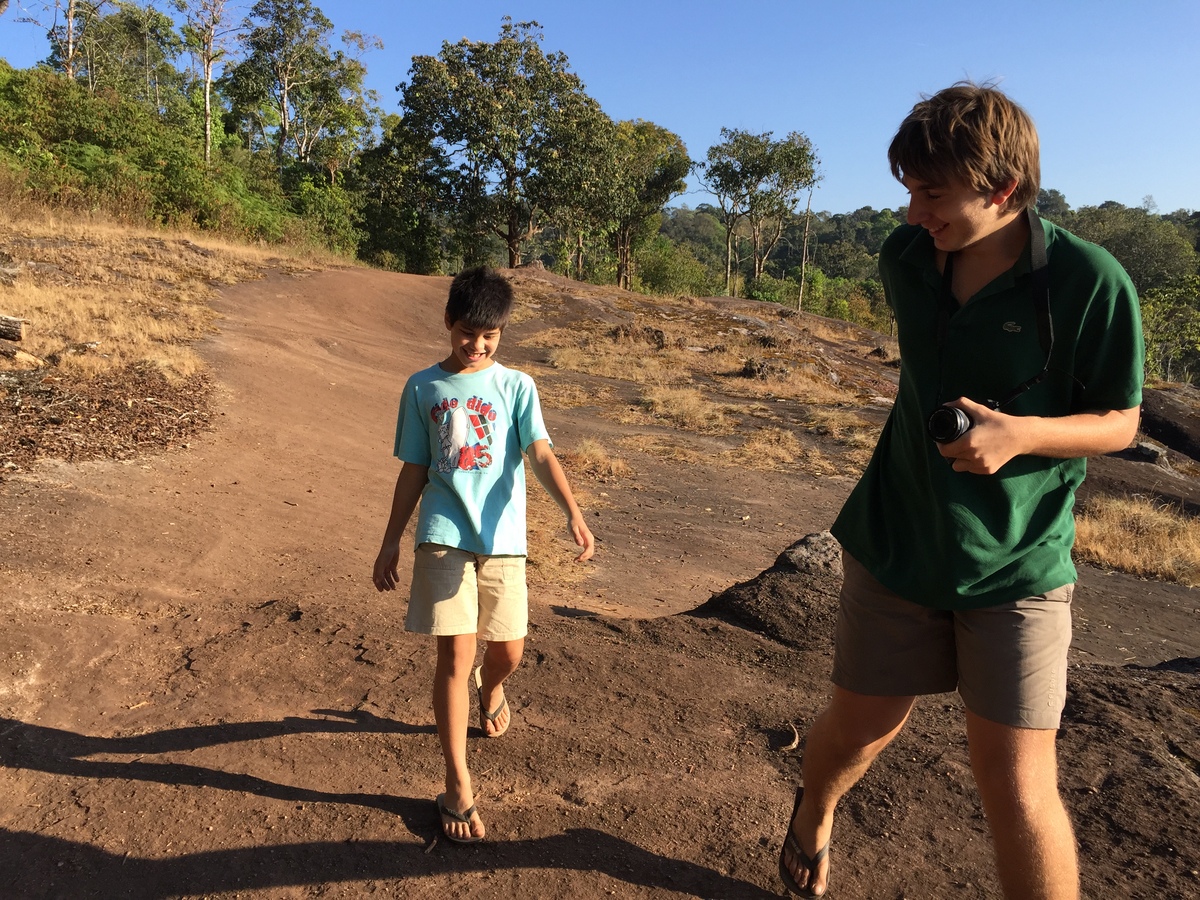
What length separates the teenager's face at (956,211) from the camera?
160 cm

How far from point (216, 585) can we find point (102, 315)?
24.5 feet

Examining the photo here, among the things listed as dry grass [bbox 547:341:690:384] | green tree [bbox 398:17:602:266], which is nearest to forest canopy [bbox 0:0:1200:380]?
green tree [bbox 398:17:602:266]

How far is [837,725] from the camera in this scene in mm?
1973

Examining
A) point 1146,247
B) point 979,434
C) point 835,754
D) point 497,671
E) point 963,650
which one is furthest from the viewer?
point 1146,247

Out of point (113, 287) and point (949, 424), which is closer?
point (949, 424)

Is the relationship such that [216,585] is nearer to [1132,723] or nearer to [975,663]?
[975,663]

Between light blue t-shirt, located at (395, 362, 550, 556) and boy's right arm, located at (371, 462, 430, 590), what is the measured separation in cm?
2

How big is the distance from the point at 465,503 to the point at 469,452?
0.46ft

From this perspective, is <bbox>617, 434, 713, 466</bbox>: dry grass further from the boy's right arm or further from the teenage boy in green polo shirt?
the teenage boy in green polo shirt

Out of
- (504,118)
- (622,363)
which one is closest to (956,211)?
(622,363)

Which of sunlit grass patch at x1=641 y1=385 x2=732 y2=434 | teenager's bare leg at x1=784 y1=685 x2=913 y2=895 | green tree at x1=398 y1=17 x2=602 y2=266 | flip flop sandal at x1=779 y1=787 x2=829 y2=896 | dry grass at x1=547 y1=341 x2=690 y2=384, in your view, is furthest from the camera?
green tree at x1=398 y1=17 x2=602 y2=266

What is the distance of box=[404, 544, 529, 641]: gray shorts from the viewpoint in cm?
231

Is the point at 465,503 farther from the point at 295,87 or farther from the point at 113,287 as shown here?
the point at 295,87

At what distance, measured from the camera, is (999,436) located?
1501 millimetres
